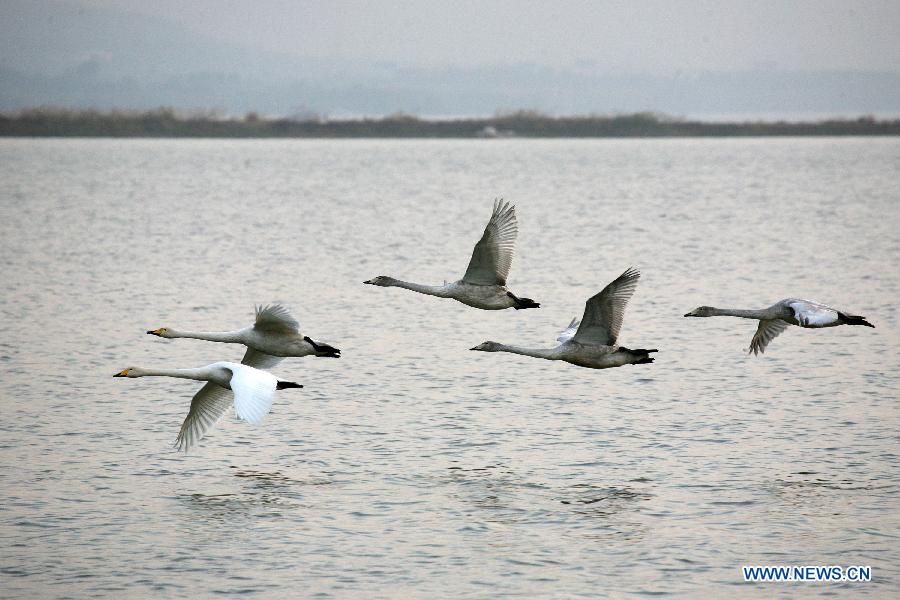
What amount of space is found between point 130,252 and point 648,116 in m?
127

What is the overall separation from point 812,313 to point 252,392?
270 inches

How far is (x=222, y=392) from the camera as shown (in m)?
16.4

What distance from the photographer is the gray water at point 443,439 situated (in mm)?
13320

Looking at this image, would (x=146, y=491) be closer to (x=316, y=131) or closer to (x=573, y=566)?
(x=573, y=566)

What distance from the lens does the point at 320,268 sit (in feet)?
125

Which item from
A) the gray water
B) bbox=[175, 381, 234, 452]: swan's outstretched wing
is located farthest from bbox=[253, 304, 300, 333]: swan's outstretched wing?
the gray water

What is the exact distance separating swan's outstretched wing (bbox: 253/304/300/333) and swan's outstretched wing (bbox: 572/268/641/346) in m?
3.07

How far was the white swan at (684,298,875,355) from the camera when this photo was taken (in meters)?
16.6

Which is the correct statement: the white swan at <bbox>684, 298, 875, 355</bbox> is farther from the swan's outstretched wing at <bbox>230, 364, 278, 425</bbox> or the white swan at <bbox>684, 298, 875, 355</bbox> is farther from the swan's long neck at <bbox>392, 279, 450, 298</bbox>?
the swan's outstretched wing at <bbox>230, 364, 278, 425</bbox>

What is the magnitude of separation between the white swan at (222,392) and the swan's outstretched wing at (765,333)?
19.9ft

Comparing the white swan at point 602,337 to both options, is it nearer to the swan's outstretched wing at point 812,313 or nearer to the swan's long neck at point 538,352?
the swan's long neck at point 538,352

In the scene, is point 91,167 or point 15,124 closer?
point 91,167

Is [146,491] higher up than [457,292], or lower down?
lower down

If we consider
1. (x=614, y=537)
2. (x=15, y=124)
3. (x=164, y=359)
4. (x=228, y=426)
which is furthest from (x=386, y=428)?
(x=15, y=124)
